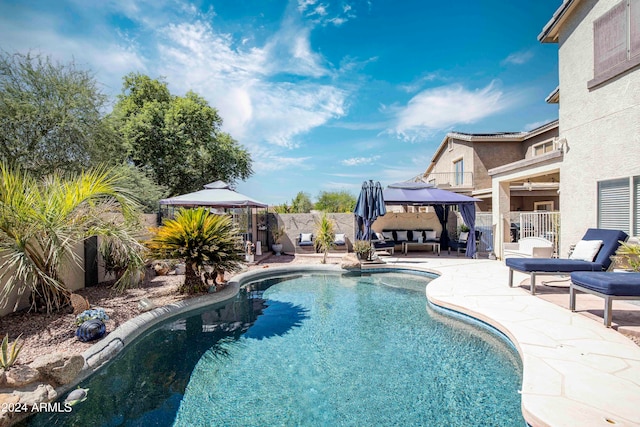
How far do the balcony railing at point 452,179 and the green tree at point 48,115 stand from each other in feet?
66.0

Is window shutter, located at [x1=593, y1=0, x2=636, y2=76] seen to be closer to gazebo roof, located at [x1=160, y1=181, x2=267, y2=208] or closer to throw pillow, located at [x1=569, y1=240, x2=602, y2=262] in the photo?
throw pillow, located at [x1=569, y1=240, x2=602, y2=262]

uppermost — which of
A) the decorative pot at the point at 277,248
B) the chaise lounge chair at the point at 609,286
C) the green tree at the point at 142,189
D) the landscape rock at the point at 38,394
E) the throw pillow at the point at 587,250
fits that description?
the green tree at the point at 142,189

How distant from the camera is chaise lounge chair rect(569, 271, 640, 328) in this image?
4.04m

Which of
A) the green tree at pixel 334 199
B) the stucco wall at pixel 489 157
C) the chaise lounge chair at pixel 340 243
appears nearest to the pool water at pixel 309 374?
the chaise lounge chair at pixel 340 243

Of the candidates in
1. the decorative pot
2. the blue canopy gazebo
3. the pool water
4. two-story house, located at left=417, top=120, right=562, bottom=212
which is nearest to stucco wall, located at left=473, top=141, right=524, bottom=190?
two-story house, located at left=417, top=120, right=562, bottom=212

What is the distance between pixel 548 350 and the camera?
144 inches

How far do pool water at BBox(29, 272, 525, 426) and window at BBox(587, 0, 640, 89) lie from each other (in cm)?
690

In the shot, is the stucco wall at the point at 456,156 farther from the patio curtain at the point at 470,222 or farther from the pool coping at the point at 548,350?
the pool coping at the point at 548,350

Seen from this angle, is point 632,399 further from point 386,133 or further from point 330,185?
point 330,185

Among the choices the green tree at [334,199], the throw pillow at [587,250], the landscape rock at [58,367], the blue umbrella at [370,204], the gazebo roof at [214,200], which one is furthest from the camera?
the green tree at [334,199]

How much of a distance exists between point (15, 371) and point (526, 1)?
16.7 metres

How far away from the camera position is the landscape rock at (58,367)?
10.7 feet

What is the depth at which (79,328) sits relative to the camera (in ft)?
13.8

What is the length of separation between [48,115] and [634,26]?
17962 millimetres
